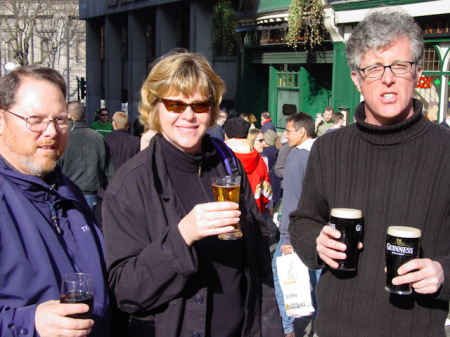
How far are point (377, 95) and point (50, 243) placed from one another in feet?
5.31

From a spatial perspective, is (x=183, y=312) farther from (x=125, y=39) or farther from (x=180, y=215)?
(x=125, y=39)

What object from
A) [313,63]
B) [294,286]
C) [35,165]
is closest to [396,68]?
[35,165]

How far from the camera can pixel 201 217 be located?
196cm

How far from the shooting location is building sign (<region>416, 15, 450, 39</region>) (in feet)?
32.5

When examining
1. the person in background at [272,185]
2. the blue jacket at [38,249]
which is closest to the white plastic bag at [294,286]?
the person in background at [272,185]

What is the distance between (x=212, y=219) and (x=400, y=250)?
780 mm

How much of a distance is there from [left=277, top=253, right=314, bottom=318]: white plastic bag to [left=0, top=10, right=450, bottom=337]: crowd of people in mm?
2167

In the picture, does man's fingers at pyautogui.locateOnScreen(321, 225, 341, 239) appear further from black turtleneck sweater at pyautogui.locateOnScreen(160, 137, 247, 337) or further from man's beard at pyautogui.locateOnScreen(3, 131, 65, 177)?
man's beard at pyautogui.locateOnScreen(3, 131, 65, 177)

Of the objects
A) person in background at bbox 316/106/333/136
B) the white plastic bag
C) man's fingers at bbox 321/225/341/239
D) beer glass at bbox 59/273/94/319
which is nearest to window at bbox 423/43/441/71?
person in background at bbox 316/106/333/136

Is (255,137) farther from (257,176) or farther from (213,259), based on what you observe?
(213,259)

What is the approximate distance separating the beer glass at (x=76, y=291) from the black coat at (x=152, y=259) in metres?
Answer: 0.31

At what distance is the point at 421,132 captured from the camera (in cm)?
230

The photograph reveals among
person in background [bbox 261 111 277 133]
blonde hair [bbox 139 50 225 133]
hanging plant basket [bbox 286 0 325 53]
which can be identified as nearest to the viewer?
blonde hair [bbox 139 50 225 133]

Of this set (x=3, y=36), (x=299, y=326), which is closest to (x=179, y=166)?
(x=299, y=326)
